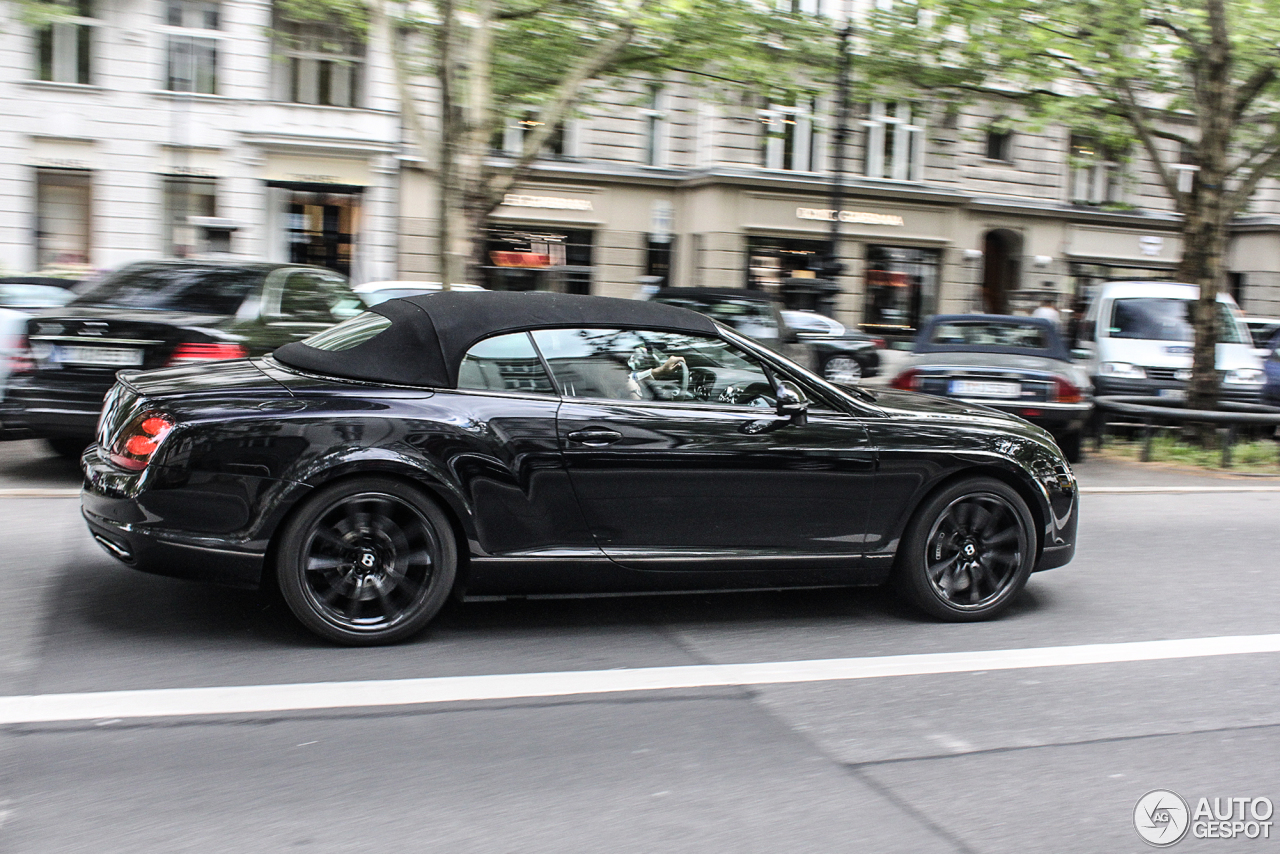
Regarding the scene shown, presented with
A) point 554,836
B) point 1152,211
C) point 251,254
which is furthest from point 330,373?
point 1152,211

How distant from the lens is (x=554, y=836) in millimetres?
3234

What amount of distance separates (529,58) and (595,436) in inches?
626

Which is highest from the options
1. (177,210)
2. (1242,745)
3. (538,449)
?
(177,210)

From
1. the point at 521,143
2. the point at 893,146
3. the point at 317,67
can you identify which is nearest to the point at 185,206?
the point at 317,67

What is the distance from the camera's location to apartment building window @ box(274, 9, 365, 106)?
1047 inches

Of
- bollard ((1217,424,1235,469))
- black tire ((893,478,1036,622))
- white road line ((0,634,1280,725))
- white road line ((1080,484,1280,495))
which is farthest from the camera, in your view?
bollard ((1217,424,1235,469))

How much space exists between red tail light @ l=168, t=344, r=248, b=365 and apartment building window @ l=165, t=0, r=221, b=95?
20.2 metres

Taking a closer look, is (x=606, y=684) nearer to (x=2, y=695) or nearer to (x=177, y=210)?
(x=2, y=695)

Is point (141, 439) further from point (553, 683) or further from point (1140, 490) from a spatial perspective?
point (1140, 490)

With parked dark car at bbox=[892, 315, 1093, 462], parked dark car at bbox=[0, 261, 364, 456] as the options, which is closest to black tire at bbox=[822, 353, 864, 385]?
parked dark car at bbox=[892, 315, 1093, 462]

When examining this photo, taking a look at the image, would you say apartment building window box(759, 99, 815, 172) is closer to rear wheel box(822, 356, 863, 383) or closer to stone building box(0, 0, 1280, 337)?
stone building box(0, 0, 1280, 337)

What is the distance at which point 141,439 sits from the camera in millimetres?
4656

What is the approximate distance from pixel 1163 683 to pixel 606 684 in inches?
87.3

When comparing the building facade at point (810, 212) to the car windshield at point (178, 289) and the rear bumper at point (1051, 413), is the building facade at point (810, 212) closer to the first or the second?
the rear bumper at point (1051, 413)
